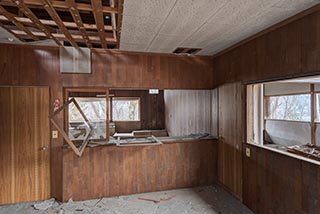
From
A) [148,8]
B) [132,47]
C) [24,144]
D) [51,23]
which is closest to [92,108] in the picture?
[24,144]

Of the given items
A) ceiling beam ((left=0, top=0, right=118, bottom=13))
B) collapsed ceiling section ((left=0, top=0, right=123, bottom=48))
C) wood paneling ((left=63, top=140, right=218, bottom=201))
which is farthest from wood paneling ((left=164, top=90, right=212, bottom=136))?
ceiling beam ((left=0, top=0, right=118, bottom=13))

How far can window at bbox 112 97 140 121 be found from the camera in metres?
8.00

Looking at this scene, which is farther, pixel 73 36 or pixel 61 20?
pixel 73 36

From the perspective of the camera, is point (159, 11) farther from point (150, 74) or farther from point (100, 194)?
point (100, 194)

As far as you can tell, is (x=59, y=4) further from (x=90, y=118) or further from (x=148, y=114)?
(x=148, y=114)

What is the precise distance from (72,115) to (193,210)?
2.66 metres

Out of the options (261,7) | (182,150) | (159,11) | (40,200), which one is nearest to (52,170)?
(40,200)

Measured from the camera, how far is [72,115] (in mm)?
3680

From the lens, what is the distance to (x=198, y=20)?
2432 millimetres

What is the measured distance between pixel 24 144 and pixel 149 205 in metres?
2.37

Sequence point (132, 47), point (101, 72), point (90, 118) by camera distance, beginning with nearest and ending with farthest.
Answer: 1. point (132, 47)
2. point (101, 72)
3. point (90, 118)

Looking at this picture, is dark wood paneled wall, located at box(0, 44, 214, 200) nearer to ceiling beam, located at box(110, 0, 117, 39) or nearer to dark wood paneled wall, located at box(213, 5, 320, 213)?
dark wood paneled wall, located at box(213, 5, 320, 213)

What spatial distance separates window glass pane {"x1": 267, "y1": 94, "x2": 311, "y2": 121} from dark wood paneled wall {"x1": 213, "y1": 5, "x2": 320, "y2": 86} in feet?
18.4

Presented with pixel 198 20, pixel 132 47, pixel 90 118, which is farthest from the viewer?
pixel 90 118
